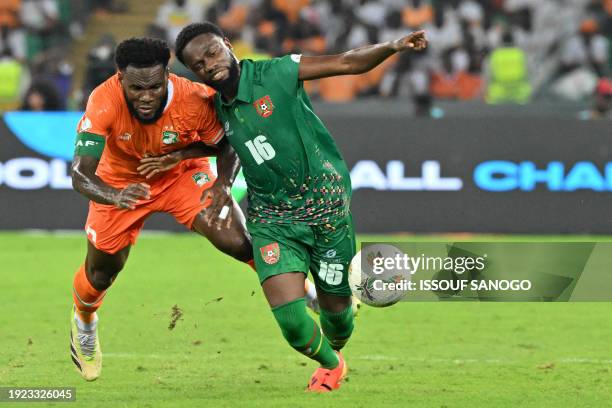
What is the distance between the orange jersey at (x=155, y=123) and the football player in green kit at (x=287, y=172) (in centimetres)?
19

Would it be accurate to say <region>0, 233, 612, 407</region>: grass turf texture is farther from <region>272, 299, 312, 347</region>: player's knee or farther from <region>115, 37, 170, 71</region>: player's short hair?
<region>115, 37, 170, 71</region>: player's short hair

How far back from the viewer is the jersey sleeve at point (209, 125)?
26.2 feet

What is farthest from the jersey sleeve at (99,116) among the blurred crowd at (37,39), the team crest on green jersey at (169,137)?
the blurred crowd at (37,39)

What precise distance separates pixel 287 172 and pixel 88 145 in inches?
47.4

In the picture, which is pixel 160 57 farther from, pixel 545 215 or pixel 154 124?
pixel 545 215

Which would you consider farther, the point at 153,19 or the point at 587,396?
the point at 153,19

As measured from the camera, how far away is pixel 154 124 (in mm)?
7992

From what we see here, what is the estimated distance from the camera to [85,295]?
339 inches

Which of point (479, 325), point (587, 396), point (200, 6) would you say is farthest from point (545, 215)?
point (200, 6)

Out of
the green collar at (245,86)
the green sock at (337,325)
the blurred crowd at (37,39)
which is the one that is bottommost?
the blurred crowd at (37,39)

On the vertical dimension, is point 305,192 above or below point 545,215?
above

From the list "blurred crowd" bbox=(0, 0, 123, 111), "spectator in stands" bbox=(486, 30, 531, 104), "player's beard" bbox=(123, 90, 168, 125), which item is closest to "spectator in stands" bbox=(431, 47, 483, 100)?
"spectator in stands" bbox=(486, 30, 531, 104)

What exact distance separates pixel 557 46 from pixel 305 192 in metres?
16.5

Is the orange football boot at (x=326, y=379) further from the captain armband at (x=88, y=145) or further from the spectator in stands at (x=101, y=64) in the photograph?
the spectator in stands at (x=101, y=64)
